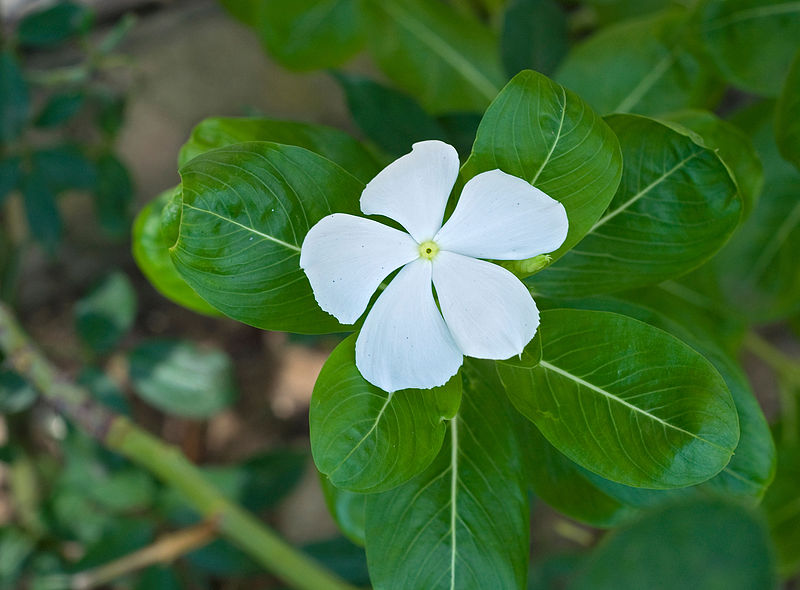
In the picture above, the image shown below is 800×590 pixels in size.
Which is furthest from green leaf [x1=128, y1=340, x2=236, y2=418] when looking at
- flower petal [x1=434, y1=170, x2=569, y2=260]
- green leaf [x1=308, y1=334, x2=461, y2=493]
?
flower petal [x1=434, y1=170, x2=569, y2=260]

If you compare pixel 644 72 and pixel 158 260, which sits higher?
pixel 644 72

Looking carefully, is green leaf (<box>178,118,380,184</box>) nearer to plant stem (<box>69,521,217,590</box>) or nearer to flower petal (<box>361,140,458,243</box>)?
flower petal (<box>361,140,458,243</box>)

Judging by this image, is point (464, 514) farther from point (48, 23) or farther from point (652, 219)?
point (48, 23)

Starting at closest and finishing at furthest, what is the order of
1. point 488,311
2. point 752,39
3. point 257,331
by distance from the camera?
point 488,311 → point 752,39 → point 257,331

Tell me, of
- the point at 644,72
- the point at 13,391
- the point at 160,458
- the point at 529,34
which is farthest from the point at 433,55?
the point at 13,391

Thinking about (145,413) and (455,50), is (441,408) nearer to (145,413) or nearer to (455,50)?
(455,50)

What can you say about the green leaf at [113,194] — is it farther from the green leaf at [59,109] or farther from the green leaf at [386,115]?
the green leaf at [386,115]

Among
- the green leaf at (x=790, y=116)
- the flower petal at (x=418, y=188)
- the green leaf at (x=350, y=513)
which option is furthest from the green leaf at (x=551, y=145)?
the green leaf at (x=350, y=513)

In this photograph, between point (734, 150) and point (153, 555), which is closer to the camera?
point (734, 150)
